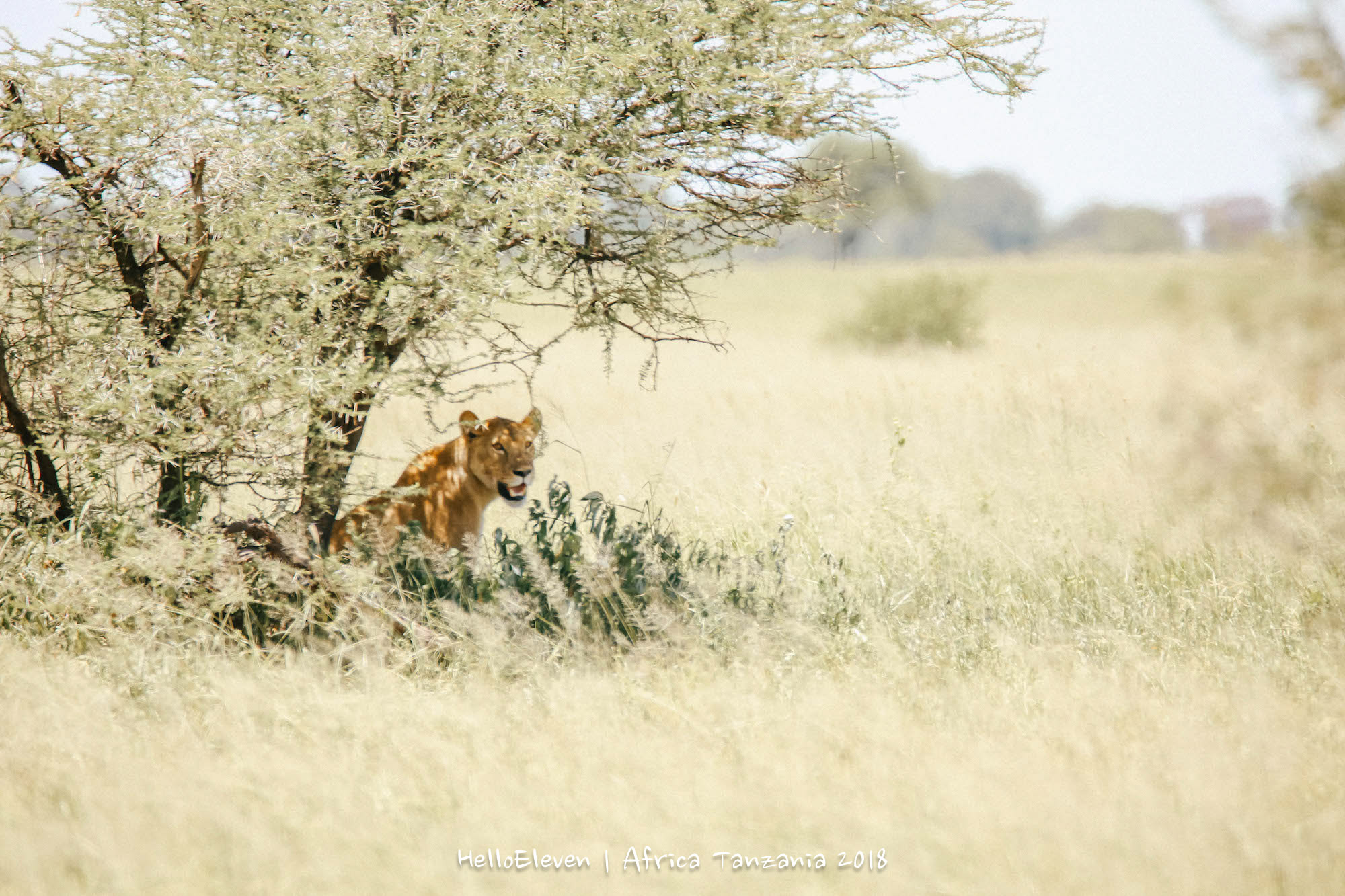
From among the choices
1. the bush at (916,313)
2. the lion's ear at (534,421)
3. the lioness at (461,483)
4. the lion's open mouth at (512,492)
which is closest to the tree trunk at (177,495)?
the lioness at (461,483)

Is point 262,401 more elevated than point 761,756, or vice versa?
point 262,401

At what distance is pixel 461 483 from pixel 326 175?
1860 mm

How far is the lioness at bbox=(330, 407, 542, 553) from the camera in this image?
219 inches

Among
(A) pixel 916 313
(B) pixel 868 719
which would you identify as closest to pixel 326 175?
(B) pixel 868 719

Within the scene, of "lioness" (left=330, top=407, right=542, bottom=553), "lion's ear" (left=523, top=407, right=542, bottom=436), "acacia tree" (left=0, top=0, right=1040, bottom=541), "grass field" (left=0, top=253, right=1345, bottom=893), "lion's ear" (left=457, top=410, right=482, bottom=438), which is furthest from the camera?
"lion's ear" (left=523, top=407, right=542, bottom=436)

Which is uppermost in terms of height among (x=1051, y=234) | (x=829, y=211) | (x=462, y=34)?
(x=1051, y=234)

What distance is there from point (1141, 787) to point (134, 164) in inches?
205

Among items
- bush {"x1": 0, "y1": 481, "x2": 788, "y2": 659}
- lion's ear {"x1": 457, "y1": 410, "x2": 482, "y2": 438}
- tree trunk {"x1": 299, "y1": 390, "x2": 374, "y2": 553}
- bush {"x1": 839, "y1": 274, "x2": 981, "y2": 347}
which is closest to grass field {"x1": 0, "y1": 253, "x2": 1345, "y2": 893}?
bush {"x1": 0, "y1": 481, "x2": 788, "y2": 659}

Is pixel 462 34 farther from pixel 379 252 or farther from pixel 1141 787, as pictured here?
Result: pixel 1141 787

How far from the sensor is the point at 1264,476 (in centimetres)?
344

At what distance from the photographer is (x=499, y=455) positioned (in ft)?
18.3

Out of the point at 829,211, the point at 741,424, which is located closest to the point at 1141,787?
the point at 829,211

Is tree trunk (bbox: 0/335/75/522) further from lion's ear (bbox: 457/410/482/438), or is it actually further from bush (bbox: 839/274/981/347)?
bush (bbox: 839/274/981/347)

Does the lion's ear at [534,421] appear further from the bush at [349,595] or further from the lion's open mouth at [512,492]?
the bush at [349,595]
